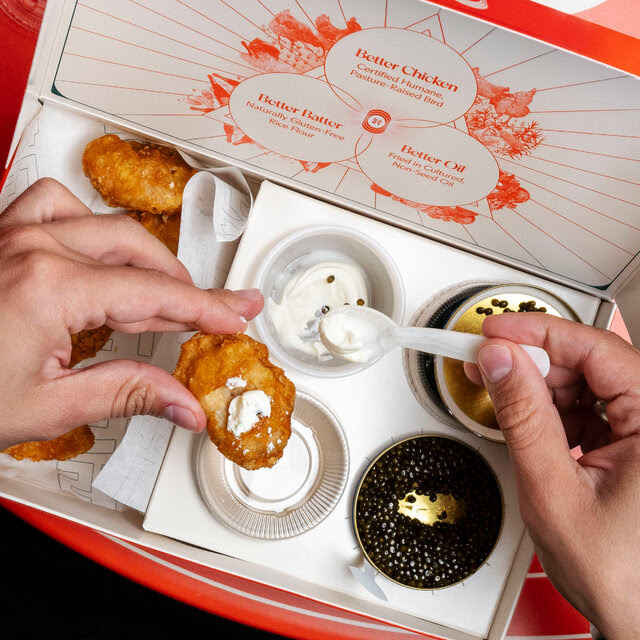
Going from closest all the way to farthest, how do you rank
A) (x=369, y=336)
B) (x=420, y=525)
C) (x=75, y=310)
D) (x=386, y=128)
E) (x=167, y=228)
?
(x=75, y=310) → (x=386, y=128) → (x=369, y=336) → (x=420, y=525) → (x=167, y=228)

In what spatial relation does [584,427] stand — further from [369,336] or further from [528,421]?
[369,336]

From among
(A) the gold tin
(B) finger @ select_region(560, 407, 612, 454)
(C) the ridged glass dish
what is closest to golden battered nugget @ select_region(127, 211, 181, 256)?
(C) the ridged glass dish

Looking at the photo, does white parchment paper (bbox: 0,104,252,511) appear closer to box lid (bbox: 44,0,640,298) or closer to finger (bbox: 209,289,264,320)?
box lid (bbox: 44,0,640,298)

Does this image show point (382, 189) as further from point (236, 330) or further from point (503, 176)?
point (236, 330)

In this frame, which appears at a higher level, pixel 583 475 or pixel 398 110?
pixel 398 110

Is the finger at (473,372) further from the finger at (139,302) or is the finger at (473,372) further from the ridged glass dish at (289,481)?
the finger at (139,302)

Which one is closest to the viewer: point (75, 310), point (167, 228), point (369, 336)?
point (75, 310)

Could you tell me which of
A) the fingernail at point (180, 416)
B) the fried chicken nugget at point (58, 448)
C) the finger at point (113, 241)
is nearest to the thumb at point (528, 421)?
the fingernail at point (180, 416)

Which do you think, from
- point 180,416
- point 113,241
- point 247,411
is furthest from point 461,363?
point 113,241
